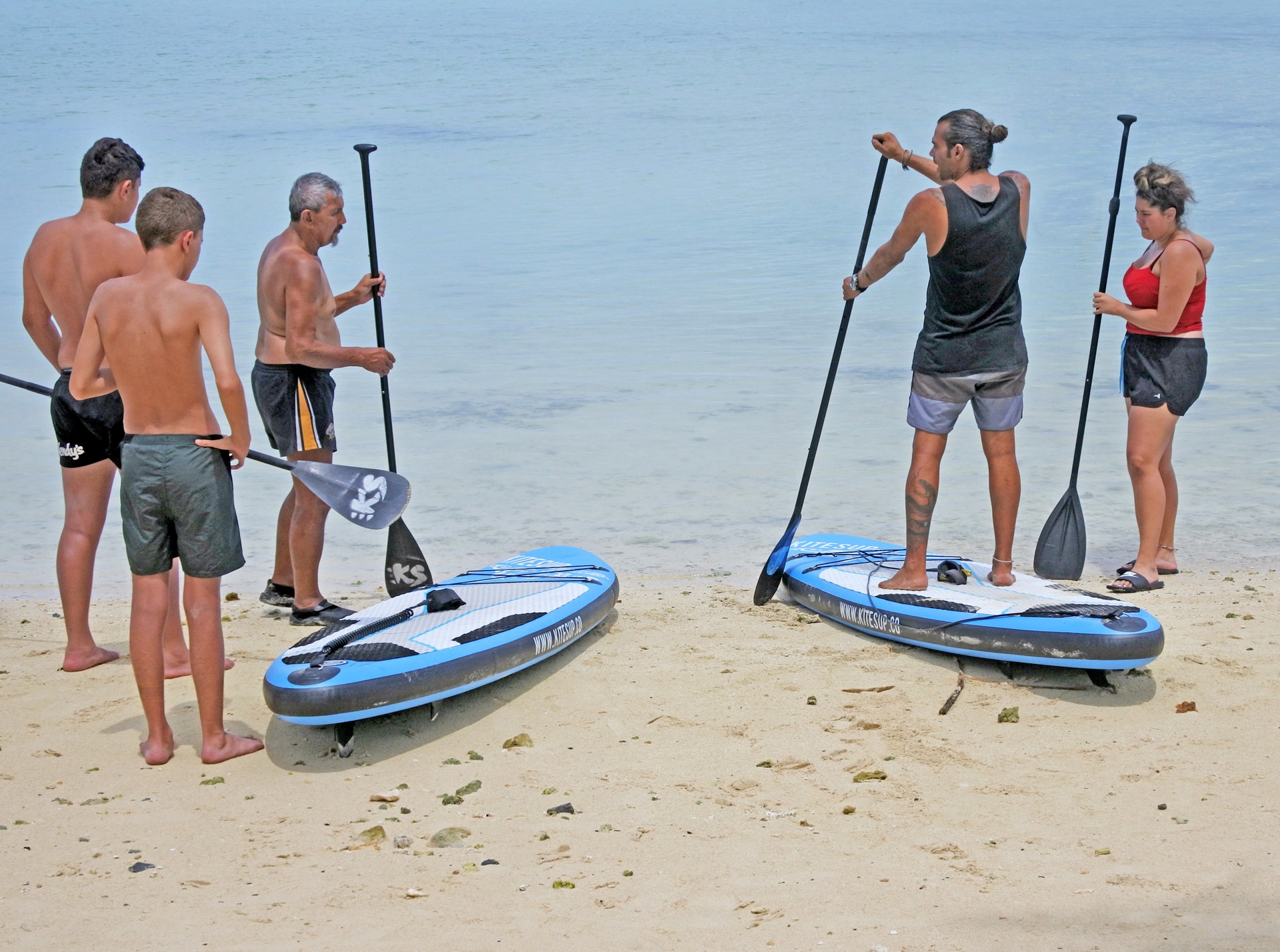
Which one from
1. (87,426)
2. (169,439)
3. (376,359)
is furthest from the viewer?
(376,359)

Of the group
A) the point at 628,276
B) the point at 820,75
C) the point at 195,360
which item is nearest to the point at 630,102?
the point at 820,75

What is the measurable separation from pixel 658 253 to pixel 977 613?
13069mm

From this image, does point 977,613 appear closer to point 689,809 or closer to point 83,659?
point 689,809

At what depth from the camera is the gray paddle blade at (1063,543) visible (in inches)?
250

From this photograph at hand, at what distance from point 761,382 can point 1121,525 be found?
3959 mm

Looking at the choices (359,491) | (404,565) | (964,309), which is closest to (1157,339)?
Result: (964,309)

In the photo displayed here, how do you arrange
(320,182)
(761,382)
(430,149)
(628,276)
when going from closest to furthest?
(320,182), (761,382), (628,276), (430,149)

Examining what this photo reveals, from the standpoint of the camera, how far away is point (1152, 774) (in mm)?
4320

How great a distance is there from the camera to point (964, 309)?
18.1 ft

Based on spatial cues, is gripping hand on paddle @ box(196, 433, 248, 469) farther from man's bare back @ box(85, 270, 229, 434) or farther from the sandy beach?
the sandy beach

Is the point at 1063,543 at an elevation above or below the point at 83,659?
above

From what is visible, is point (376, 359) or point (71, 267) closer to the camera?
point (71, 267)

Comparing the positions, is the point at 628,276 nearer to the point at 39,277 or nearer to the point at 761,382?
the point at 761,382

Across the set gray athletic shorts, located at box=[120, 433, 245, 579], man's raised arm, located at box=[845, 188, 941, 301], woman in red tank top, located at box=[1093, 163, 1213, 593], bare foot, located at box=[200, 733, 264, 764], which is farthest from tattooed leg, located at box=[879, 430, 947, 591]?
gray athletic shorts, located at box=[120, 433, 245, 579]
